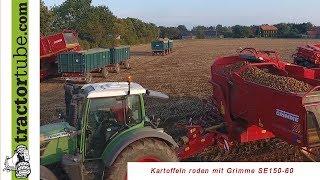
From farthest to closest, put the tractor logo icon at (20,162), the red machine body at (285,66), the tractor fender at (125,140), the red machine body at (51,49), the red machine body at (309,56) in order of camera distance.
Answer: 1. the red machine body at (51,49)
2. the red machine body at (309,56)
3. the red machine body at (285,66)
4. the tractor fender at (125,140)
5. the tractor logo icon at (20,162)

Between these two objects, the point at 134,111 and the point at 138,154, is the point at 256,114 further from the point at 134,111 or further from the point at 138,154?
the point at 138,154

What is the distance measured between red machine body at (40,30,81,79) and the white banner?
14498 mm

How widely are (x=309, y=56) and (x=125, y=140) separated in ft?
38.2

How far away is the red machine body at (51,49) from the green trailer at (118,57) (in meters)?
2.68

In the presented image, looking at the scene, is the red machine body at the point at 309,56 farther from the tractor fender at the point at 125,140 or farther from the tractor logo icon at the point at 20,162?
the tractor logo icon at the point at 20,162

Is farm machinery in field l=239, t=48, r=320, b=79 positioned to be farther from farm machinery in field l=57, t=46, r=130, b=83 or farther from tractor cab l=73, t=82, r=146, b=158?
farm machinery in field l=57, t=46, r=130, b=83

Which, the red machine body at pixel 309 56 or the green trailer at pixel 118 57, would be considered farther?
the green trailer at pixel 118 57

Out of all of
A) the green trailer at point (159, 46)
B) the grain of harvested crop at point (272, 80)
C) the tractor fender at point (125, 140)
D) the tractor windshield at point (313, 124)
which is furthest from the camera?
the green trailer at point (159, 46)

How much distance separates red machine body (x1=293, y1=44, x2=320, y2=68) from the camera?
49.3 feet

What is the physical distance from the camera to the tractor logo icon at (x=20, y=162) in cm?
420

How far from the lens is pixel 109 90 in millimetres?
5520

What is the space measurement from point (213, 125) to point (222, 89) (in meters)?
0.69

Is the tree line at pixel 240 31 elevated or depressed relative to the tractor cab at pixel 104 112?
elevated

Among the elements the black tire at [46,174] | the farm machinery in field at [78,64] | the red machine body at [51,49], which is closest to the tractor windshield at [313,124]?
the black tire at [46,174]
